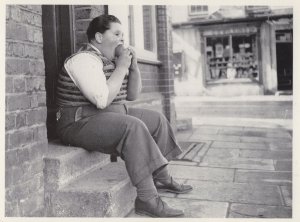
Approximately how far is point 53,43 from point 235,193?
6.71 feet

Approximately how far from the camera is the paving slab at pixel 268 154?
3.92 meters

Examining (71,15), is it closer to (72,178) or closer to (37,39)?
(37,39)

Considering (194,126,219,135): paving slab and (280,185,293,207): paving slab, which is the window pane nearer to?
(194,126,219,135): paving slab

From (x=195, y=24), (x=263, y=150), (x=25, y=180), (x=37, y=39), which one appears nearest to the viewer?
(x=25, y=180)

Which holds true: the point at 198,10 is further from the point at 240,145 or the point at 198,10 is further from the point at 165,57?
the point at 240,145

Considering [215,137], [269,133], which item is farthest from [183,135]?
[269,133]

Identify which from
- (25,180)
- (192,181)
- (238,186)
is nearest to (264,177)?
(238,186)

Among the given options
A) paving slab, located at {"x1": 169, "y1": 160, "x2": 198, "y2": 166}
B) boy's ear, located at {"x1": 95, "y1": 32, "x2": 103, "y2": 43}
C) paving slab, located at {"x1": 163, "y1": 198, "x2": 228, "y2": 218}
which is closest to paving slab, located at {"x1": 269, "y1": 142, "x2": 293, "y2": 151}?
paving slab, located at {"x1": 169, "y1": 160, "x2": 198, "y2": 166}

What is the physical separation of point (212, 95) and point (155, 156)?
46.8 ft

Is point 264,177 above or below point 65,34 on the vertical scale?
below

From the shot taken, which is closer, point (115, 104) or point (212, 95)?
point (115, 104)

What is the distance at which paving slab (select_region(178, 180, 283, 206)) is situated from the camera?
2556mm

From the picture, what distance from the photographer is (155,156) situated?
A: 206 cm

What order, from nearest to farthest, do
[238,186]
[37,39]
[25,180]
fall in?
[25,180] < [37,39] < [238,186]
